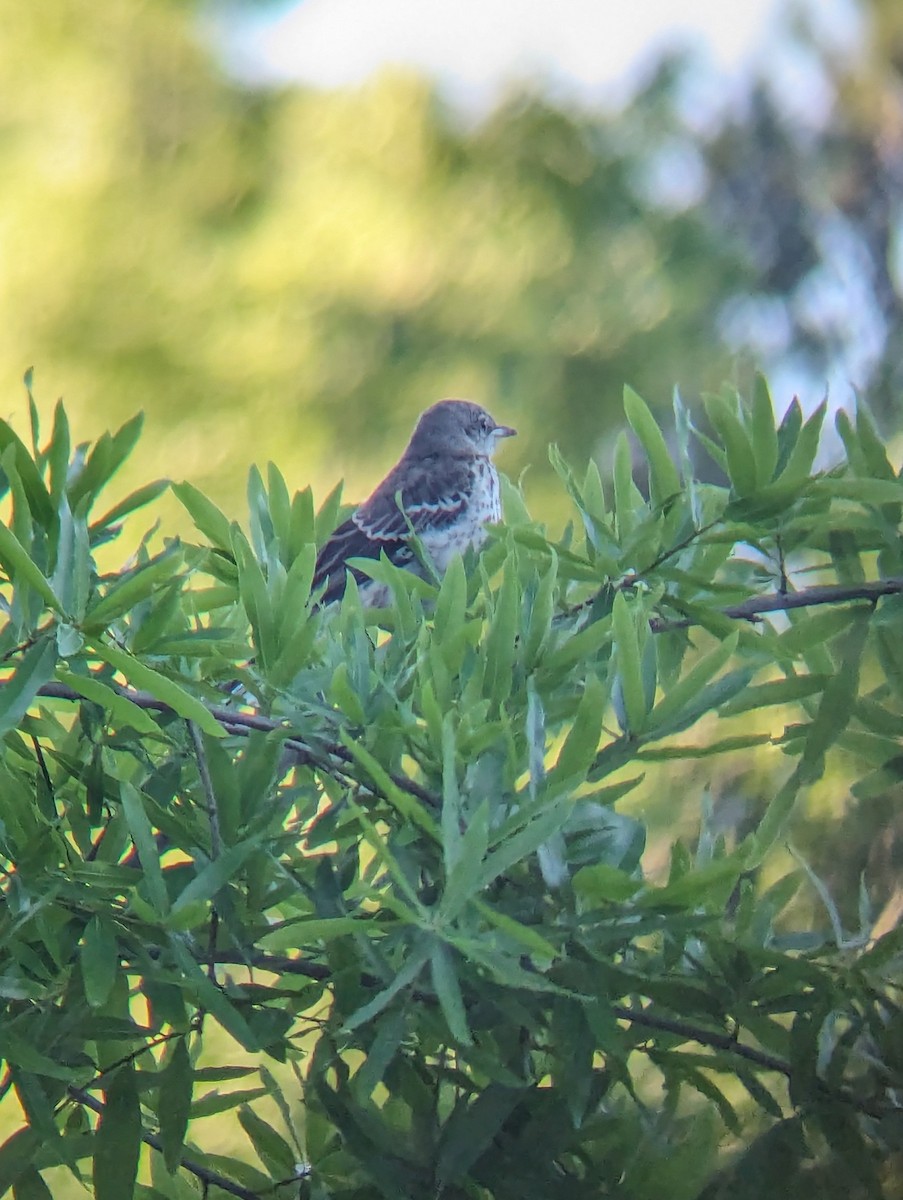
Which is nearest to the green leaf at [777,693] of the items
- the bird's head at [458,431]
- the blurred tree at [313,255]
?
the bird's head at [458,431]

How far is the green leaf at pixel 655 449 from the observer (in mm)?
454

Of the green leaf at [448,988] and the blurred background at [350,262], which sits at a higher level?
the blurred background at [350,262]

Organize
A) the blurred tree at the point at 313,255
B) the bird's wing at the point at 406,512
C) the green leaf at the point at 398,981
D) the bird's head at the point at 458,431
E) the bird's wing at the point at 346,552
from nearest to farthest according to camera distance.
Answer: the green leaf at the point at 398,981
the bird's wing at the point at 346,552
the bird's wing at the point at 406,512
the bird's head at the point at 458,431
the blurred tree at the point at 313,255

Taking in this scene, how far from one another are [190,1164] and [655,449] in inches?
10.9

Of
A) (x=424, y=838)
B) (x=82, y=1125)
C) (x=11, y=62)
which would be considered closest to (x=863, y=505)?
(x=424, y=838)

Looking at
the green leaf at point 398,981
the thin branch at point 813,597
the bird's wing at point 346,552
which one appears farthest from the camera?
the bird's wing at point 346,552

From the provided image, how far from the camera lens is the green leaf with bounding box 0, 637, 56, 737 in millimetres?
334

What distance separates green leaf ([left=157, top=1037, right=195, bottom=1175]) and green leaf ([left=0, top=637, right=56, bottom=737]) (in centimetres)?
12

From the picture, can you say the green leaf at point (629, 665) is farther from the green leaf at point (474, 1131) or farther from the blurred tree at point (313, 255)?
the blurred tree at point (313, 255)

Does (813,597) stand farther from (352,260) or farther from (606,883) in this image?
(352,260)

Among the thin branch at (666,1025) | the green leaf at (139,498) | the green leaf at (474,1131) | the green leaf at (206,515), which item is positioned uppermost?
the green leaf at (206,515)

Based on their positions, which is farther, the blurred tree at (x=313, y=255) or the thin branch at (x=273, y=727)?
the blurred tree at (x=313, y=255)

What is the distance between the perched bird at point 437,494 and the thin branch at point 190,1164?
2.14ft

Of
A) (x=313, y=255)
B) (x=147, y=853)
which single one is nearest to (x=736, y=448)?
(x=147, y=853)
